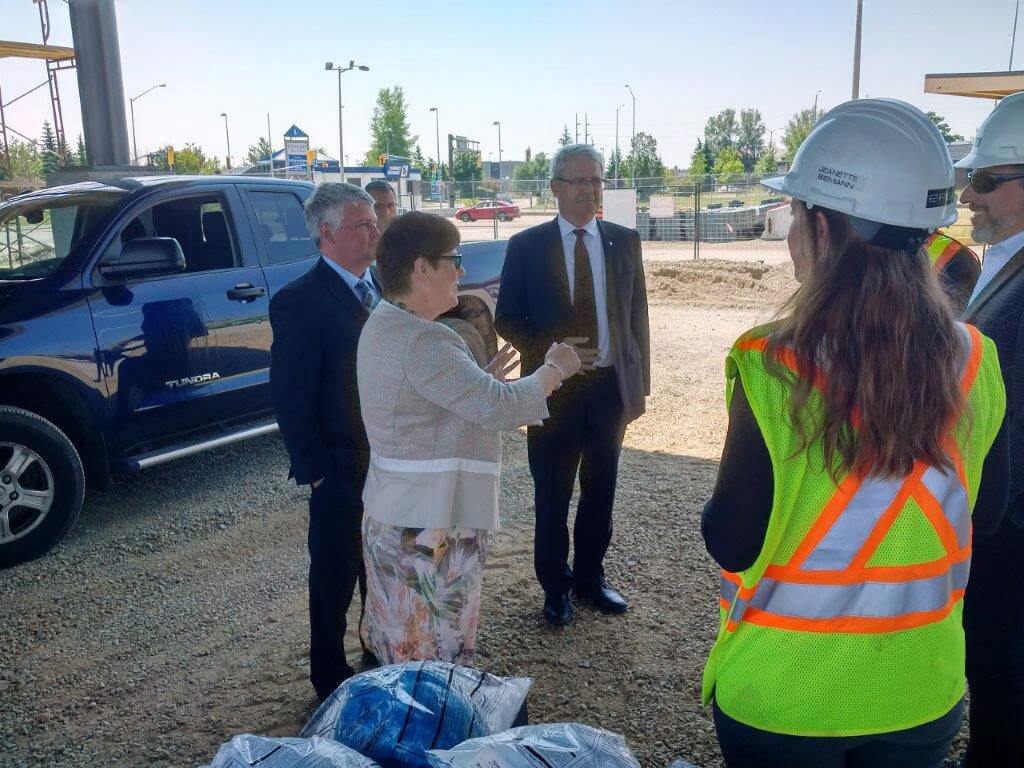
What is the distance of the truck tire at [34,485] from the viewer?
440 centimetres

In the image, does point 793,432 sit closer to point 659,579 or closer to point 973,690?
point 973,690

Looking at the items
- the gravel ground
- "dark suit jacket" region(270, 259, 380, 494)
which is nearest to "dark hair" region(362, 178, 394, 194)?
the gravel ground

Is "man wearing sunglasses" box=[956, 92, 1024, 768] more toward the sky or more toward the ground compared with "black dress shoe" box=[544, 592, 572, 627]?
more toward the sky

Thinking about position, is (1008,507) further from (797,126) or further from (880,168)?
(797,126)

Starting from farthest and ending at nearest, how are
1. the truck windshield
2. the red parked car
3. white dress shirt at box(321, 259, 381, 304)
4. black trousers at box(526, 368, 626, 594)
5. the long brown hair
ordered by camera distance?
the red parked car, the truck windshield, black trousers at box(526, 368, 626, 594), white dress shirt at box(321, 259, 381, 304), the long brown hair

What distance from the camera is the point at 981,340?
1.44 meters

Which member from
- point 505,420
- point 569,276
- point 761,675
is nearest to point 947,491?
point 761,675

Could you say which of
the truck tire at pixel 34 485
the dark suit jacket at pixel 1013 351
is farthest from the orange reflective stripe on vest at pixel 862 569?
the truck tire at pixel 34 485

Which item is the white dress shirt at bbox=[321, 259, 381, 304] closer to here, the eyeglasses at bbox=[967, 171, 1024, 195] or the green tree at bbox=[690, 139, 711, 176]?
the eyeglasses at bbox=[967, 171, 1024, 195]

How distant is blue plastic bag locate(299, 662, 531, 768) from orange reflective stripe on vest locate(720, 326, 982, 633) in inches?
18.6

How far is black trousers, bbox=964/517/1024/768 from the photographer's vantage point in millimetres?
2090

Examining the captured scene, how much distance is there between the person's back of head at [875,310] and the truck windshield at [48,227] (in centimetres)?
477

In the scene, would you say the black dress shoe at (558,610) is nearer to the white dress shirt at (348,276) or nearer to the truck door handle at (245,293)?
the white dress shirt at (348,276)

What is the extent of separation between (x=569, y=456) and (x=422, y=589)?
1.46 metres
